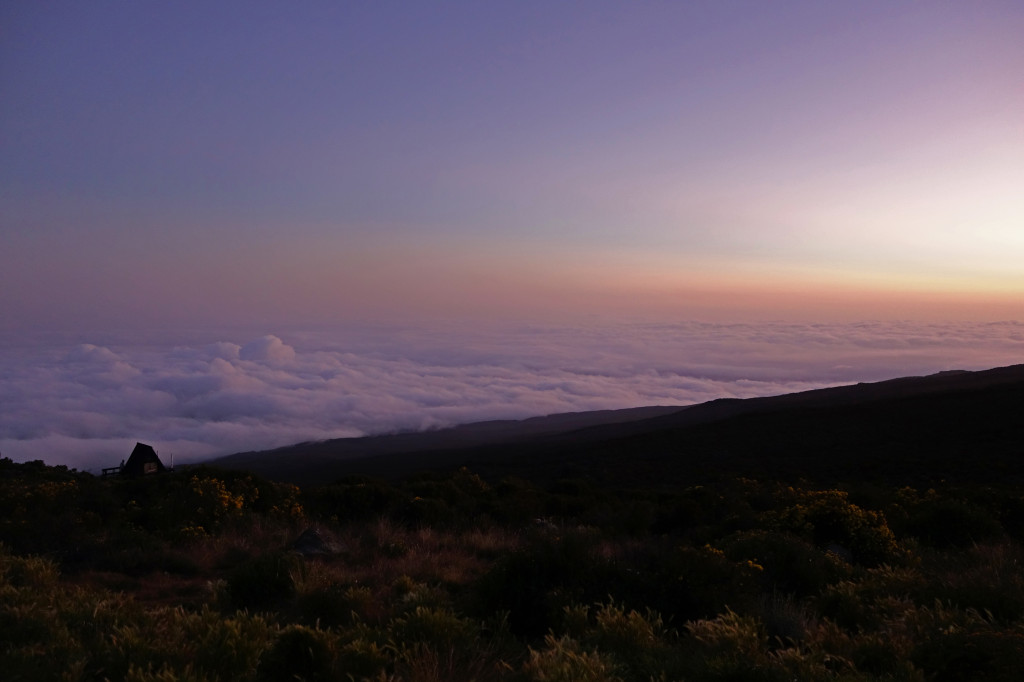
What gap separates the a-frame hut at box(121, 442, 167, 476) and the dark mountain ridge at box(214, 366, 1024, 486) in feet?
21.1

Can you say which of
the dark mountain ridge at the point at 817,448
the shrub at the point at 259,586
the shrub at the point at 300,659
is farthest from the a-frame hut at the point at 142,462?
the shrub at the point at 300,659

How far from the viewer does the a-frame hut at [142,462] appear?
26766 millimetres

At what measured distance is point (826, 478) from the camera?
83.1 ft

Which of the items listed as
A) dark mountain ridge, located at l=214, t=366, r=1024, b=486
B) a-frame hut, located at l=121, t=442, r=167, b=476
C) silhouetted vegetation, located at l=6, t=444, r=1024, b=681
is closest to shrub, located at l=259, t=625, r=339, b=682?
silhouetted vegetation, located at l=6, t=444, r=1024, b=681

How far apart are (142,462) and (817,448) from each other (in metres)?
33.0

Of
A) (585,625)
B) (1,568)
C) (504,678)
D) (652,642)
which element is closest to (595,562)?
(585,625)

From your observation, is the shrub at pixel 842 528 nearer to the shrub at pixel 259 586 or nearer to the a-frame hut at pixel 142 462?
the shrub at pixel 259 586

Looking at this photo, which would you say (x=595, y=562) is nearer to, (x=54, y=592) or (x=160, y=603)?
(x=160, y=603)

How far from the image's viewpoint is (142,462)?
2758 cm

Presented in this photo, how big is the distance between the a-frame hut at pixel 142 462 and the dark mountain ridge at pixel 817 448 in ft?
21.1

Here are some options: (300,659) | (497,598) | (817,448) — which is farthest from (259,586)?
(817,448)

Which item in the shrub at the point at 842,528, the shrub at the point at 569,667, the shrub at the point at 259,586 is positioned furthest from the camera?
the shrub at the point at 842,528

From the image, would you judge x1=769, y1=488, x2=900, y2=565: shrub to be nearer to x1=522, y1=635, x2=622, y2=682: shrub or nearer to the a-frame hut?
x1=522, y1=635, x2=622, y2=682: shrub

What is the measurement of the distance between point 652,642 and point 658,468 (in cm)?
2728
